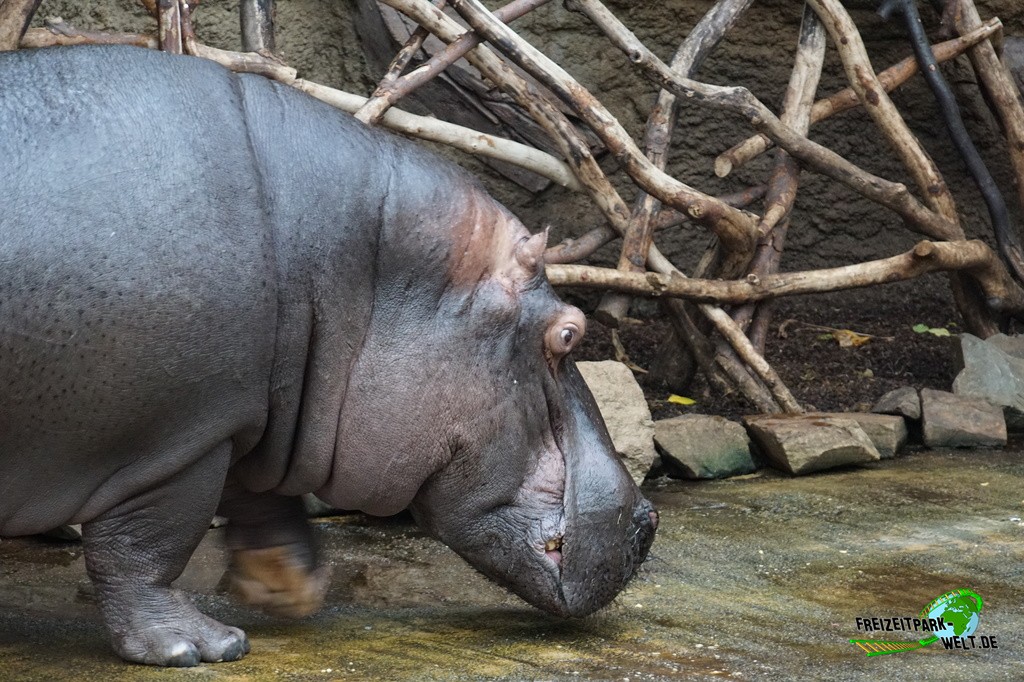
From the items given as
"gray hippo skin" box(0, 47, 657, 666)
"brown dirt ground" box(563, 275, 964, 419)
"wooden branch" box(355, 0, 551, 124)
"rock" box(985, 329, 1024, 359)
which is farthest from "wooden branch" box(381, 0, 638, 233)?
"gray hippo skin" box(0, 47, 657, 666)

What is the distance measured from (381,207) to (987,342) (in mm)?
4244

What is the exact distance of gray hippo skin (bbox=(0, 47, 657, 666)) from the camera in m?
3.20

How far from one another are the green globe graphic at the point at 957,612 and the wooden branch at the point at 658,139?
8.15ft

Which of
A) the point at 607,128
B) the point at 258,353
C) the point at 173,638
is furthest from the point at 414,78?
the point at 173,638

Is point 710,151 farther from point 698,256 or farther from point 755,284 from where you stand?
point 755,284

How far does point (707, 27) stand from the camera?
6746 mm

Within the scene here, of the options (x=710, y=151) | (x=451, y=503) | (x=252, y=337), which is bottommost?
(x=451, y=503)

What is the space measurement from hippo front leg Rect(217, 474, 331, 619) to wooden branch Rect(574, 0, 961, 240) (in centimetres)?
303

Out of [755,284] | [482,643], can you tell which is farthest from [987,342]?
[482,643]

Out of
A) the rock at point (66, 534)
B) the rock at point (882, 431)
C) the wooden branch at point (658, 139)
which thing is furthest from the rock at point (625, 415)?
the rock at point (66, 534)

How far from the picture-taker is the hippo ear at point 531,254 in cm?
373

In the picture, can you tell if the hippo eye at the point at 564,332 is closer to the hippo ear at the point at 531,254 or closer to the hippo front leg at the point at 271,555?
the hippo ear at the point at 531,254

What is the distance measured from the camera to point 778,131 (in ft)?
21.3

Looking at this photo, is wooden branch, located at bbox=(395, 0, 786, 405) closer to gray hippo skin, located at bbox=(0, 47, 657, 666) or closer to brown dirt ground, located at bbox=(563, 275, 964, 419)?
brown dirt ground, located at bbox=(563, 275, 964, 419)
